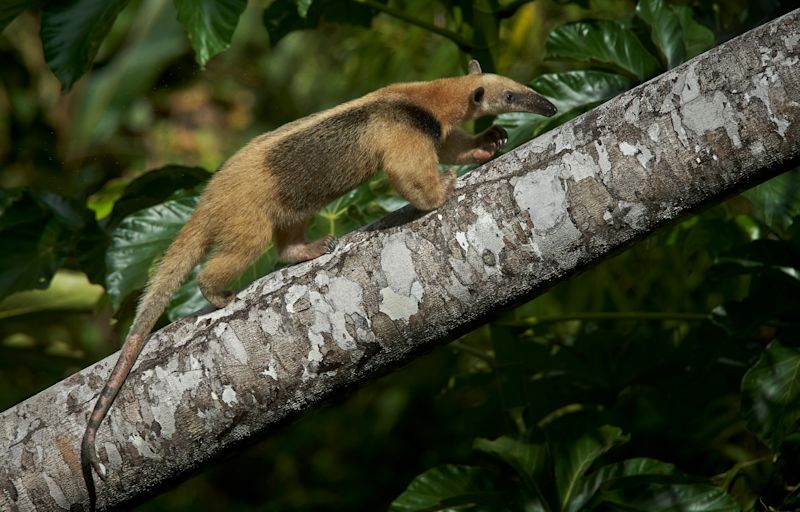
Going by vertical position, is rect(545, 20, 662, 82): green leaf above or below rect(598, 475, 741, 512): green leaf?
above

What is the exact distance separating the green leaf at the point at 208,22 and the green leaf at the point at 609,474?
6.18ft

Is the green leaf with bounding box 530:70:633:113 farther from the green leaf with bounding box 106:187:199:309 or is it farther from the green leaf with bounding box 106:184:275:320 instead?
the green leaf with bounding box 106:187:199:309

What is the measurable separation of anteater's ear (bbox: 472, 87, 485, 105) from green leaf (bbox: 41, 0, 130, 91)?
129 centimetres

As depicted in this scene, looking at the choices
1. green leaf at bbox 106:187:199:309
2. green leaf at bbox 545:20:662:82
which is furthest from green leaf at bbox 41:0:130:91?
green leaf at bbox 545:20:662:82

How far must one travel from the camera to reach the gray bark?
91.6 inches

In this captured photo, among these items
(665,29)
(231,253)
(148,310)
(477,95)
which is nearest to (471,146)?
(477,95)

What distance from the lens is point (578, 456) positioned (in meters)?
3.18

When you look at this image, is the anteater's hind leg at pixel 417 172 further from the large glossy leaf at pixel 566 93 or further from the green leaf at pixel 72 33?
the green leaf at pixel 72 33

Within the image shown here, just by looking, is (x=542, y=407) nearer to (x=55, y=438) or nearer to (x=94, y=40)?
(x=55, y=438)

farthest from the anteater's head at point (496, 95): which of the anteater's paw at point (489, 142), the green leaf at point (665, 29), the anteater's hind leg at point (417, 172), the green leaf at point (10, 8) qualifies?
the green leaf at point (10, 8)

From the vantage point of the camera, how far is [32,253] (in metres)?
3.98

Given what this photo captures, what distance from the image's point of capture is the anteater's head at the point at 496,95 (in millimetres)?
3617

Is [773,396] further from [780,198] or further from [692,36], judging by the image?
[692,36]

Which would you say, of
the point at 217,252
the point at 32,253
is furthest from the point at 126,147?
the point at 217,252
